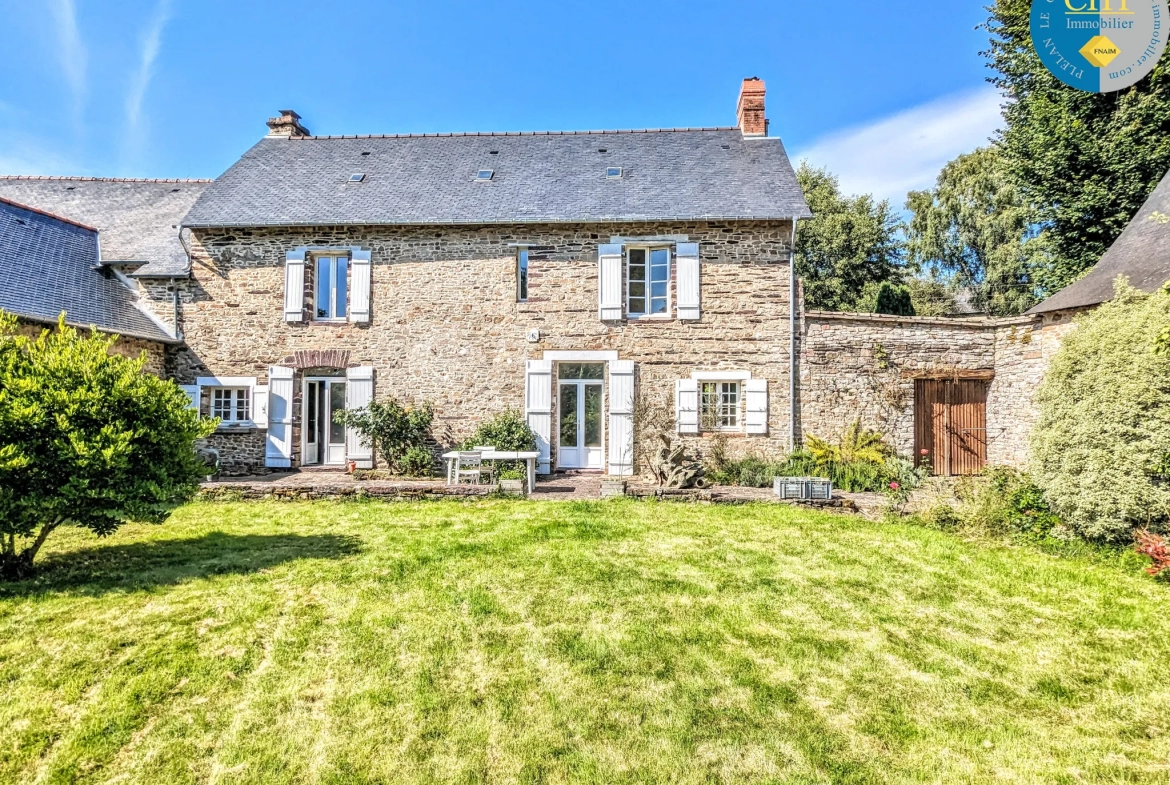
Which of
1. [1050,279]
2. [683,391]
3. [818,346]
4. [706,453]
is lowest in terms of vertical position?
[706,453]

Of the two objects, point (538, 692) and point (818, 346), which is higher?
point (818, 346)

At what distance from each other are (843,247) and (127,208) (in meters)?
22.0

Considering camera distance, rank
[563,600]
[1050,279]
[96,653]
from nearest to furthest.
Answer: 1. [96,653]
2. [563,600]
3. [1050,279]

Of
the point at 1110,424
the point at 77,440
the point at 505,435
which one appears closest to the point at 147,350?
the point at 505,435

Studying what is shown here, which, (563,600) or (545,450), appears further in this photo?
(545,450)

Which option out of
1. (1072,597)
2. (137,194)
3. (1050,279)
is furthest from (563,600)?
(137,194)

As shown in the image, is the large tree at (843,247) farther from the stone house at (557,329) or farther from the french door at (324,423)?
the french door at (324,423)

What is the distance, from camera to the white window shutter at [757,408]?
389 inches

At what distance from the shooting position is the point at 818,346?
1005 centimetres

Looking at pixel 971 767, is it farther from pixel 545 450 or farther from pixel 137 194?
pixel 137 194

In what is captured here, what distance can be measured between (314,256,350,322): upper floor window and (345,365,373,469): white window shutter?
1.35 metres

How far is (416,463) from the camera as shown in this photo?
9891 millimetres

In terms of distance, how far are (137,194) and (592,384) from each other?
11552mm

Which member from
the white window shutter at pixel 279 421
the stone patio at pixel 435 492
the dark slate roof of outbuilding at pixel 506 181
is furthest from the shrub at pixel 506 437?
the dark slate roof of outbuilding at pixel 506 181
